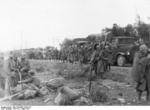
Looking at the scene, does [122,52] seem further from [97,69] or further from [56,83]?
[56,83]

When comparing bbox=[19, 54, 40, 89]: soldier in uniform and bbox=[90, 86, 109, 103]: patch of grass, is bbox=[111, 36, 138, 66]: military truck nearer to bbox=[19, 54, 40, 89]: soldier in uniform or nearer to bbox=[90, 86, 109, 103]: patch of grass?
bbox=[19, 54, 40, 89]: soldier in uniform

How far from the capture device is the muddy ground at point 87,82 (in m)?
6.18

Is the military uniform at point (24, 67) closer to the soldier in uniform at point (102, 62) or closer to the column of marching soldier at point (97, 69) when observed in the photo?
the column of marching soldier at point (97, 69)

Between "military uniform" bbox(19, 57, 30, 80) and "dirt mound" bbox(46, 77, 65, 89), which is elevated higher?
"military uniform" bbox(19, 57, 30, 80)

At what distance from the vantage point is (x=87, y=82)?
7520mm

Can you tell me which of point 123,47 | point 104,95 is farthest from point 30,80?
point 123,47

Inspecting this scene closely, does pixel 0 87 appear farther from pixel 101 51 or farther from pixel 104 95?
pixel 101 51

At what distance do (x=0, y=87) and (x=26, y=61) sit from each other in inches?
43.0

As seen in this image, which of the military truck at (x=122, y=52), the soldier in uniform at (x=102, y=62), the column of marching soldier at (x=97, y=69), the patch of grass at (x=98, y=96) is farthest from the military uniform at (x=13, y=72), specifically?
the military truck at (x=122, y=52)

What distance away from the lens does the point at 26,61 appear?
714 cm

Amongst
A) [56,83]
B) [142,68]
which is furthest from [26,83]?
[142,68]

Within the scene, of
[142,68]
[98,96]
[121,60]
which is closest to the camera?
[142,68]

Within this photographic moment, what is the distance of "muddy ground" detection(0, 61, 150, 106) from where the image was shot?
20.3 feet

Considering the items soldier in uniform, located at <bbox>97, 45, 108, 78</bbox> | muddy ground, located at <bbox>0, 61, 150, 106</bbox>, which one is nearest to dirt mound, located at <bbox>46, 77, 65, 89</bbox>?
muddy ground, located at <bbox>0, 61, 150, 106</bbox>
